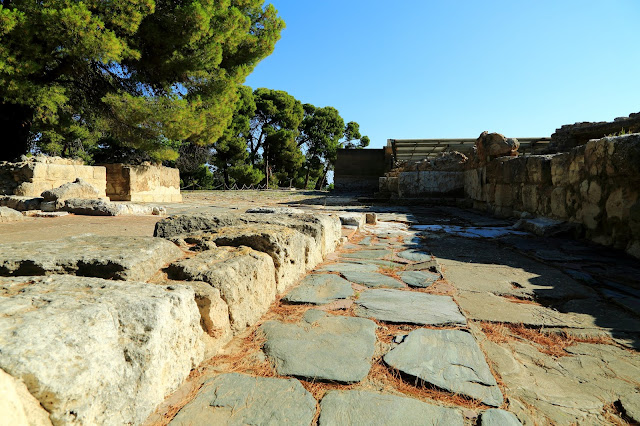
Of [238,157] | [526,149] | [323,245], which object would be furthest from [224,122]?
[238,157]

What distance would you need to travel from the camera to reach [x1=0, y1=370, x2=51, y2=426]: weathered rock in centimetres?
74

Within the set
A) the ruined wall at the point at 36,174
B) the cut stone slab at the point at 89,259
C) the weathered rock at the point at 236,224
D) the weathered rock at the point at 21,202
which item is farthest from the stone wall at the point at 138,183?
the cut stone slab at the point at 89,259

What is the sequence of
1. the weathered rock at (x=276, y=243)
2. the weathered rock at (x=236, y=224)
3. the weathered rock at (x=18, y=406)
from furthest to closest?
the weathered rock at (x=236, y=224) → the weathered rock at (x=276, y=243) → the weathered rock at (x=18, y=406)

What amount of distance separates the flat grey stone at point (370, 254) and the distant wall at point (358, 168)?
1434 cm

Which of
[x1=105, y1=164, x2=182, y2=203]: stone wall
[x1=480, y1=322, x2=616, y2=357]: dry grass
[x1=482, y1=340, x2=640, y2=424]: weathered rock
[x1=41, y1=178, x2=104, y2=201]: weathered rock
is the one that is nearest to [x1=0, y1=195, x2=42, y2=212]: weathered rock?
[x1=41, y1=178, x2=104, y2=201]: weathered rock

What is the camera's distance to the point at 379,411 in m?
1.15

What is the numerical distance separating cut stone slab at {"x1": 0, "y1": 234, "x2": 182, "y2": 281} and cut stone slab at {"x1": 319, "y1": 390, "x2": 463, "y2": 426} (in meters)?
1.02

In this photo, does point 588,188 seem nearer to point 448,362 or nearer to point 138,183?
point 448,362

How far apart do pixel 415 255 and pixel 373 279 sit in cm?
101

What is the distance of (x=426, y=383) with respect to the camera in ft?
4.31

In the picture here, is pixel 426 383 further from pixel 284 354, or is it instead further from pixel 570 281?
pixel 570 281

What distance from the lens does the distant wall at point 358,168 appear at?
1800 cm

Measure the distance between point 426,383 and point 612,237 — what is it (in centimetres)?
341

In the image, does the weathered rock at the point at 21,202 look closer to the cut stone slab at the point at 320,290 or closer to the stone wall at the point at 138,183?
the stone wall at the point at 138,183
